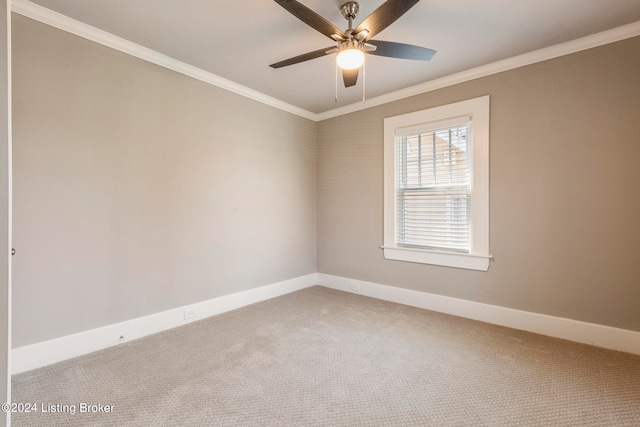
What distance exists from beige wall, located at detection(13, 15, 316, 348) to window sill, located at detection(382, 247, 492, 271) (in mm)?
1607

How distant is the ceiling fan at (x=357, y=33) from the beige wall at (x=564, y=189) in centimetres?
130

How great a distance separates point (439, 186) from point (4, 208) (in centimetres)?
339

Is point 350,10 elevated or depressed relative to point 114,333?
elevated

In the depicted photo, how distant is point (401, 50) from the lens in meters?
2.04

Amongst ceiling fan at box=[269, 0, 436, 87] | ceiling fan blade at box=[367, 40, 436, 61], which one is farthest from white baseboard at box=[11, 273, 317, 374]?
ceiling fan blade at box=[367, 40, 436, 61]

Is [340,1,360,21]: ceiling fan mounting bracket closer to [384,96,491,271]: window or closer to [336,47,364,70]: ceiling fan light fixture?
[336,47,364,70]: ceiling fan light fixture

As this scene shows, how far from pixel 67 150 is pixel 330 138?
2.94m

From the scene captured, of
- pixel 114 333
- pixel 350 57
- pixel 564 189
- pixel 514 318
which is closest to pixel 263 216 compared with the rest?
pixel 114 333

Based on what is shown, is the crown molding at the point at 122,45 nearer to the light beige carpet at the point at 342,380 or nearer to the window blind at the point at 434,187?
the window blind at the point at 434,187

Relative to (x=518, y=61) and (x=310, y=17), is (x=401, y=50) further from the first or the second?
(x=518, y=61)

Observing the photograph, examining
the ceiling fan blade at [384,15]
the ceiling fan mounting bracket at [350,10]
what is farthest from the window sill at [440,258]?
the ceiling fan mounting bracket at [350,10]

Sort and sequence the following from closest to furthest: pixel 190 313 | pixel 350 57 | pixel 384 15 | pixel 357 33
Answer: pixel 384 15 < pixel 357 33 < pixel 350 57 < pixel 190 313

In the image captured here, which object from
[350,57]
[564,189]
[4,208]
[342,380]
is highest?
[350,57]

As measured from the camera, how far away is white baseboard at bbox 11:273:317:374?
2041 millimetres
